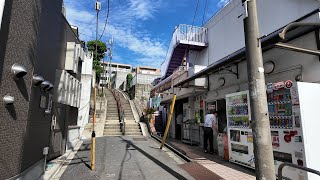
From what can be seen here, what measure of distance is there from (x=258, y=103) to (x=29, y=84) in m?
5.48

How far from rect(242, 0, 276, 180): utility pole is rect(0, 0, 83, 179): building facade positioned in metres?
4.51

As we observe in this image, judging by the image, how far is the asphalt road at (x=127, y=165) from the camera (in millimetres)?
6848

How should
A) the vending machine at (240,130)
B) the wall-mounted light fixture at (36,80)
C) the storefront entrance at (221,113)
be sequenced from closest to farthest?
the wall-mounted light fixture at (36,80)
the vending machine at (240,130)
the storefront entrance at (221,113)

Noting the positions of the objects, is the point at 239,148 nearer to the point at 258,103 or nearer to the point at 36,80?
the point at 258,103

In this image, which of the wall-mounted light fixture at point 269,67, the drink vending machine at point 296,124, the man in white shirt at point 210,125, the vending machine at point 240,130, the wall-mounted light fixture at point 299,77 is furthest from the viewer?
the man in white shirt at point 210,125

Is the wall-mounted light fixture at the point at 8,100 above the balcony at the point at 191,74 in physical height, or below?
below

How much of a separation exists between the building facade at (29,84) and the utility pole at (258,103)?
14.8ft

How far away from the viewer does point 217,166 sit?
7.81m

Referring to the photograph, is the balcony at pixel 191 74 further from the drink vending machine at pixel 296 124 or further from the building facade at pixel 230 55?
the drink vending machine at pixel 296 124

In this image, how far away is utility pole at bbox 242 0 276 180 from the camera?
3479 millimetres

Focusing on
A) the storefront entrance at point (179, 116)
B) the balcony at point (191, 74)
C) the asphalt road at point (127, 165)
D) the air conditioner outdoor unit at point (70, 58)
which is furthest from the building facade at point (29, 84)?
the storefront entrance at point (179, 116)

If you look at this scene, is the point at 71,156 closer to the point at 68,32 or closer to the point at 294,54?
the point at 68,32

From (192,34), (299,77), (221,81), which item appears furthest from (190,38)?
(299,77)

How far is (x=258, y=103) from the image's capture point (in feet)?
12.0
